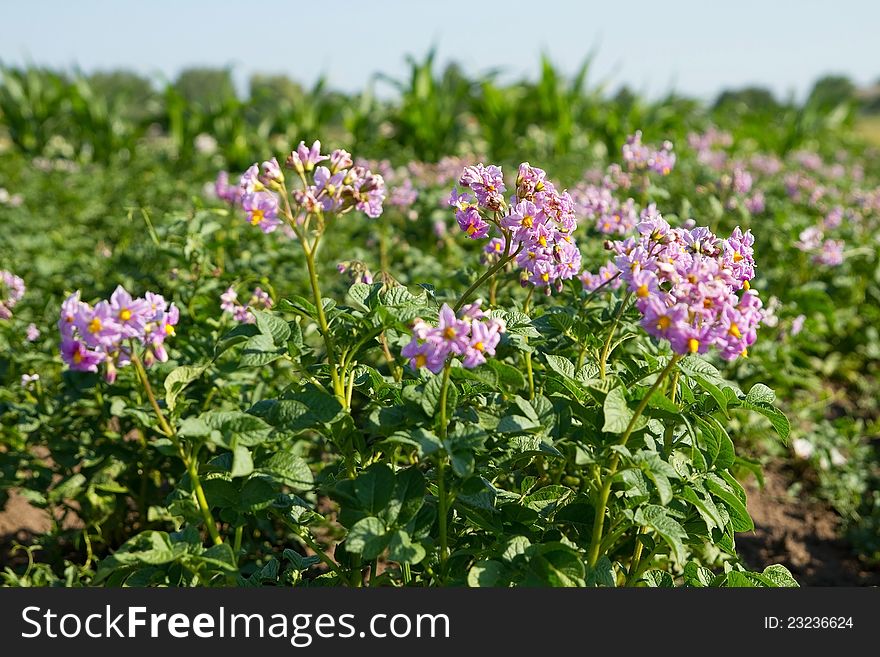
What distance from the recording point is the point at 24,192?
6516 mm

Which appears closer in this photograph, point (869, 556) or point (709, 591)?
point (709, 591)

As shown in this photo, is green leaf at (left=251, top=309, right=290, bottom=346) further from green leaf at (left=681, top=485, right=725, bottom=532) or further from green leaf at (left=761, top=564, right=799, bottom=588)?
green leaf at (left=761, top=564, right=799, bottom=588)

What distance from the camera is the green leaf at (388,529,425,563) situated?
154cm

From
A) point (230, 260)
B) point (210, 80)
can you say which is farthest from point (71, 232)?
point (210, 80)

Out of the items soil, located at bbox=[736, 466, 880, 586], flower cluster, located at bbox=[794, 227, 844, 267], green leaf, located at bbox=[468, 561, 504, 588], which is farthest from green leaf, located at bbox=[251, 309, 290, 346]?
flower cluster, located at bbox=[794, 227, 844, 267]

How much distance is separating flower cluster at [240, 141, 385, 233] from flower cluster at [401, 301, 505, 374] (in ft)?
1.26

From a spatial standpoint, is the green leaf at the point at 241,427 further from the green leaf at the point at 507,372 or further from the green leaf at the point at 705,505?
the green leaf at the point at 705,505

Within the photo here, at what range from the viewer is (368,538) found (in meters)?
1.57

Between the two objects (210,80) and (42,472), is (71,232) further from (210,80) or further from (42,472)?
(210,80)

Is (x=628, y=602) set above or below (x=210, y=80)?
below

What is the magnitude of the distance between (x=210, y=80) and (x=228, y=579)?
211 ft

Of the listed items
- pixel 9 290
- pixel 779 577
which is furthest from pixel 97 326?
pixel 9 290

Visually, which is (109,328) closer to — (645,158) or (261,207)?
(261,207)

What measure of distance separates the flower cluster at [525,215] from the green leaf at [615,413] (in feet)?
1.39
